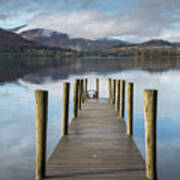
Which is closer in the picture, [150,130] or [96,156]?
[150,130]

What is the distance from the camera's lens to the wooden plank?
20.7ft

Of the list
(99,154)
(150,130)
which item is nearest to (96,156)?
(99,154)

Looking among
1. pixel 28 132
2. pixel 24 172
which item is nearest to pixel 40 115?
pixel 24 172

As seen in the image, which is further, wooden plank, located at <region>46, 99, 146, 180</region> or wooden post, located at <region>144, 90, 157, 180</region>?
wooden plank, located at <region>46, 99, 146, 180</region>

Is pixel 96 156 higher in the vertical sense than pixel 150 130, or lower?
lower

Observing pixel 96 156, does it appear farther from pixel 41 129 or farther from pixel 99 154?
pixel 41 129

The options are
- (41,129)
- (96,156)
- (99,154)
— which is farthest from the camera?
(99,154)

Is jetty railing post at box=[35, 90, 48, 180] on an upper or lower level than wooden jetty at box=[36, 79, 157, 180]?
upper

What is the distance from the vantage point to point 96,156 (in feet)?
24.5

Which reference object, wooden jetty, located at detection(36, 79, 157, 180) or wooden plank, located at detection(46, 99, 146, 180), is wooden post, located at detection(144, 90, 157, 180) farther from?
wooden plank, located at detection(46, 99, 146, 180)

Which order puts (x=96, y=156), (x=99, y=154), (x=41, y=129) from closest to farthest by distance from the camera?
(x=41, y=129) < (x=96, y=156) < (x=99, y=154)

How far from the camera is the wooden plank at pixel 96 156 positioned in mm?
6312

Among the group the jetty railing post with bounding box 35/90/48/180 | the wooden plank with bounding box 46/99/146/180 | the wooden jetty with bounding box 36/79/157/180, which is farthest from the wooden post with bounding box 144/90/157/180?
the jetty railing post with bounding box 35/90/48/180

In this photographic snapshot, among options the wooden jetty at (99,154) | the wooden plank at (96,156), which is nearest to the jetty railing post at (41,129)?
the wooden jetty at (99,154)
